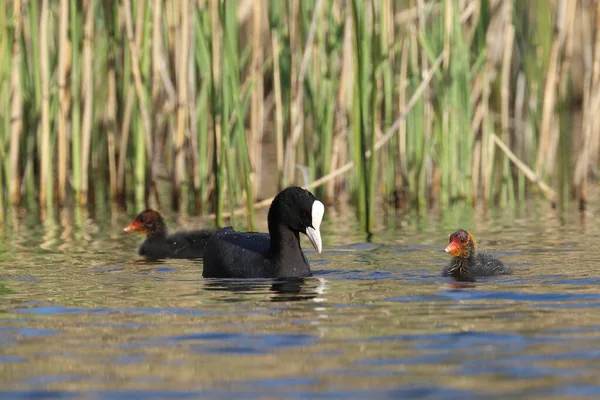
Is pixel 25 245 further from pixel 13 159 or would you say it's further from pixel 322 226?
pixel 322 226

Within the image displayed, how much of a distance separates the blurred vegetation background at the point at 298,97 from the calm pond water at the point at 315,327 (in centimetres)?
153

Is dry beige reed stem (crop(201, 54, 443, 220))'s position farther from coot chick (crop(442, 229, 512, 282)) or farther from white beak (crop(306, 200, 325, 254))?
white beak (crop(306, 200, 325, 254))

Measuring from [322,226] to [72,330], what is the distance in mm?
4865

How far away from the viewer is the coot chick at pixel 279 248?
25.3ft

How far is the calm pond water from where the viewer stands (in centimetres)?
456

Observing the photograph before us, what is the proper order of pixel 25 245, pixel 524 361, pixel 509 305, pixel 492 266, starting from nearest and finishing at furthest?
pixel 524 361, pixel 509 305, pixel 492 266, pixel 25 245

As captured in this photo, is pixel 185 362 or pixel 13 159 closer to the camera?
pixel 185 362

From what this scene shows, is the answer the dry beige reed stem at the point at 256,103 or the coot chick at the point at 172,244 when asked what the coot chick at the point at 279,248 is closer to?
the coot chick at the point at 172,244

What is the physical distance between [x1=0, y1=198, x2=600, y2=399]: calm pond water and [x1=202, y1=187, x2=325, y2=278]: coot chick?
21 centimetres

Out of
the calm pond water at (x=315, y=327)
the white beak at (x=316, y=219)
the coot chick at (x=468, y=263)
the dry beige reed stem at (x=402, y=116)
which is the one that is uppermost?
the dry beige reed stem at (x=402, y=116)

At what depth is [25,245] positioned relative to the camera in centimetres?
955

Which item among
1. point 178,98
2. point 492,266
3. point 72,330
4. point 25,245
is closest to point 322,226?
point 178,98

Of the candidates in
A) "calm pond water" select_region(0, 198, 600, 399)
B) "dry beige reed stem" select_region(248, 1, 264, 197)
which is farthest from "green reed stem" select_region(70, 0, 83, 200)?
"calm pond water" select_region(0, 198, 600, 399)

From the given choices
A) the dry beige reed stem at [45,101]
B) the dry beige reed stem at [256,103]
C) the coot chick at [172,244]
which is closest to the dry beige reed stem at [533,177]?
the dry beige reed stem at [256,103]
